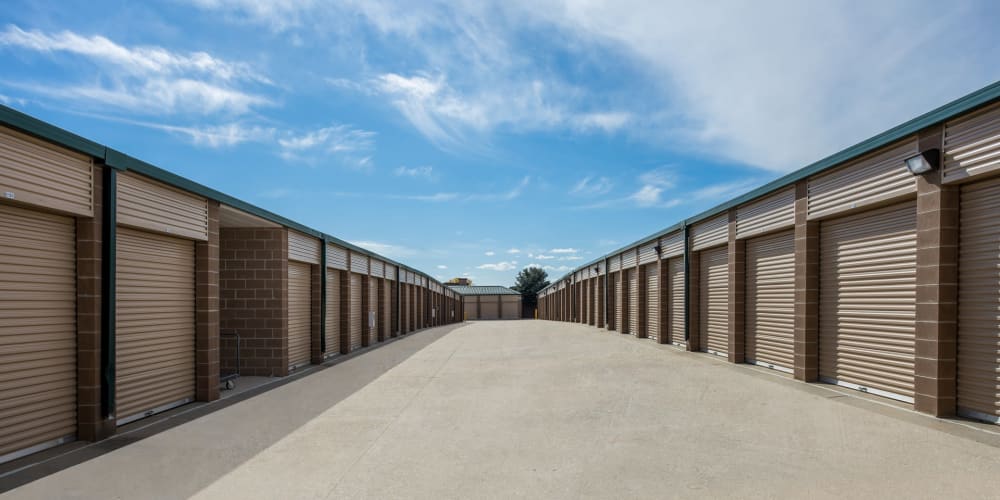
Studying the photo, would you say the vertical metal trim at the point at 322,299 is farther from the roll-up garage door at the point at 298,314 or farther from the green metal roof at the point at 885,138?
the green metal roof at the point at 885,138

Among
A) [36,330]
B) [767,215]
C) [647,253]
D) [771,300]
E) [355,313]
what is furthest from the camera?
[647,253]

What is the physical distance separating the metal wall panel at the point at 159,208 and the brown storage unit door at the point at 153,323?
0.28 m

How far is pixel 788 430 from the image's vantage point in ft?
22.7

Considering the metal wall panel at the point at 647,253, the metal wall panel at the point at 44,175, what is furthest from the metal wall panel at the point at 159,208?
the metal wall panel at the point at 647,253

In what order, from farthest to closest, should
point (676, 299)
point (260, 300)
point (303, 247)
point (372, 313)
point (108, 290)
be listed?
point (372, 313) → point (676, 299) → point (303, 247) → point (260, 300) → point (108, 290)

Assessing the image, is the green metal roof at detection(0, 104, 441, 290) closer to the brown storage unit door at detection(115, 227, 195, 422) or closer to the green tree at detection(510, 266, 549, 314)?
the brown storage unit door at detection(115, 227, 195, 422)

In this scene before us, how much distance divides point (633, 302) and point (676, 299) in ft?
20.1

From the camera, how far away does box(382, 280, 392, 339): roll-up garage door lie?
79.2ft

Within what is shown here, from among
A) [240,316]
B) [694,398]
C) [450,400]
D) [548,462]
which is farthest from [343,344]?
[548,462]

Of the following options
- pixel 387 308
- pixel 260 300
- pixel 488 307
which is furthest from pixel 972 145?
pixel 488 307

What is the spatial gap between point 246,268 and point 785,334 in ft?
42.4

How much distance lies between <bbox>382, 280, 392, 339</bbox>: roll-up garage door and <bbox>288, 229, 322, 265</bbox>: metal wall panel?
901 centimetres

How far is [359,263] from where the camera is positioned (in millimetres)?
19891

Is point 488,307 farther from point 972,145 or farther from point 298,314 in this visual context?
point 972,145
